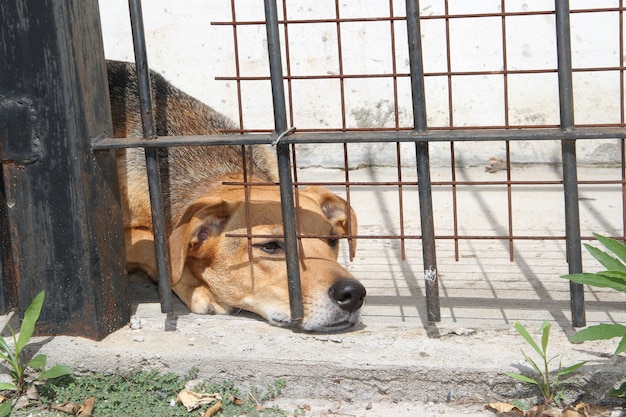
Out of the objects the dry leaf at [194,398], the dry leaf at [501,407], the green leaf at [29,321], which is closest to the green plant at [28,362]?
the green leaf at [29,321]

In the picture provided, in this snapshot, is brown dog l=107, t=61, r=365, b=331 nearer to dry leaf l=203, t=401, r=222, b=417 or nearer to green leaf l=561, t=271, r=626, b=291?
dry leaf l=203, t=401, r=222, b=417

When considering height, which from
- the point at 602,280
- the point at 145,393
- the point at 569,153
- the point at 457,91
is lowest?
the point at 145,393

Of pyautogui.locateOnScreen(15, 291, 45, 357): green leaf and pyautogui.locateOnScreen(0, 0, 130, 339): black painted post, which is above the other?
pyautogui.locateOnScreen(0, 0, 130, 339): black painted post

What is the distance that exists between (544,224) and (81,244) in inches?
126

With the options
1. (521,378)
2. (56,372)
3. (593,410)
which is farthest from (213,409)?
(593,410)

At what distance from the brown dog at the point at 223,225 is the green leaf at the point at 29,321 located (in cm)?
68

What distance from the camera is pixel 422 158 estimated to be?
3.78 metres

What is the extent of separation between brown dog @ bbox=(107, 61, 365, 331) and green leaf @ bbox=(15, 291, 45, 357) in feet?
2.23

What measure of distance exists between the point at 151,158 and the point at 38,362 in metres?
0.99

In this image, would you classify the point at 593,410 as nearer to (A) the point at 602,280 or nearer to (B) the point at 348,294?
(A) the point at 602,280

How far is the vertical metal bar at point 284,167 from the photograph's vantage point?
12.3 ft

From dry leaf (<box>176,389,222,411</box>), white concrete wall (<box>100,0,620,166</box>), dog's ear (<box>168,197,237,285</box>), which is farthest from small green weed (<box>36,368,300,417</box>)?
white concrete wall (<box>100,0,620,166</box>)

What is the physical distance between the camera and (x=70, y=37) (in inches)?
148

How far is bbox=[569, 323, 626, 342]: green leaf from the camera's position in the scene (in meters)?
3.43
